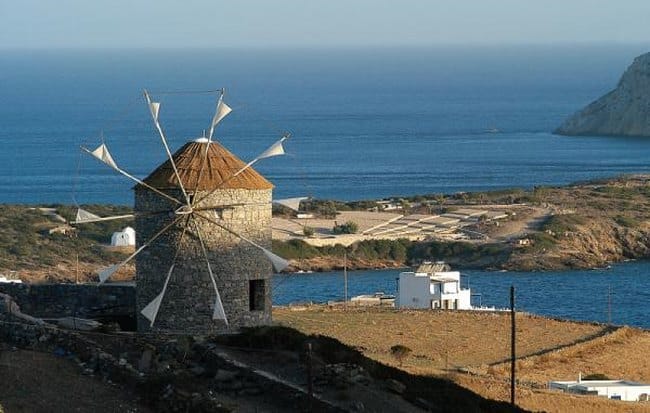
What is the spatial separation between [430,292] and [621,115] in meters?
127

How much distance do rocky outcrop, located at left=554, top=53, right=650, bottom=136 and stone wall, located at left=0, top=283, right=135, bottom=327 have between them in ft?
476

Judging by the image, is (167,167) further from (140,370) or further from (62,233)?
(62,233)

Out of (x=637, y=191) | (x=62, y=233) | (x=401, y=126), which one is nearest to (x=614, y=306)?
(x=62, y=233)

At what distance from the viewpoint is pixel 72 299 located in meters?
26.6

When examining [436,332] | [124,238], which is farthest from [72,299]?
[124,238]

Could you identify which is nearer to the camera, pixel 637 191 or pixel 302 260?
pixel 302 260

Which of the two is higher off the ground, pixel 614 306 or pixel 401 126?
pixel 401 126

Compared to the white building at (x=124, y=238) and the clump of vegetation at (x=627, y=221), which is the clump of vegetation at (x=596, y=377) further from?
the clump of vegetation at (x=627, y=221)

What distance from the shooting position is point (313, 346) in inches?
888

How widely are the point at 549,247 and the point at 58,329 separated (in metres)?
58.9

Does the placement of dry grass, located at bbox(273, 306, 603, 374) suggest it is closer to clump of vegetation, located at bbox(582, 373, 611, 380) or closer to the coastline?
clump of vegetation, located at bbox(582, 373, 611, 380)

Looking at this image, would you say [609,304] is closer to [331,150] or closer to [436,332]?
[436,332]

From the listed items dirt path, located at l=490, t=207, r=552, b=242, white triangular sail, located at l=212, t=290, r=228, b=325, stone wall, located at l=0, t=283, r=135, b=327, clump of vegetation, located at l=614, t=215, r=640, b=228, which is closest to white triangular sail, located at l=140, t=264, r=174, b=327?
white triangular sail, located at l=212, t=290, r=228, b=325

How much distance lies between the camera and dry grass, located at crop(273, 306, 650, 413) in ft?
90.9
